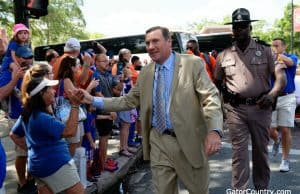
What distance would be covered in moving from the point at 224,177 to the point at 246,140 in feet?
4.74

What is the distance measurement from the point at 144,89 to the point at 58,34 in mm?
31401

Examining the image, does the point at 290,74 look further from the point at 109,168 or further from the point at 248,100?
the point at 109,168

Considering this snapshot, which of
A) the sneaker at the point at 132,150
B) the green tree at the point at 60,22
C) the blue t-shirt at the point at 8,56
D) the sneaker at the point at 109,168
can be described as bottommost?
the sneaker at the point at 132,150

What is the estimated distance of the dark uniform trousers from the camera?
4781 mm

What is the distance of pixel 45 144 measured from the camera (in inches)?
136

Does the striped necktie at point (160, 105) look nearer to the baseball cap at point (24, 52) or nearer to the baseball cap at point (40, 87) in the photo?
the baseball cap at point (40, 87)

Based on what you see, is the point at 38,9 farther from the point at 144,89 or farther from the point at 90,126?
the point at 144,89

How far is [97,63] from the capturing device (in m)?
6.18

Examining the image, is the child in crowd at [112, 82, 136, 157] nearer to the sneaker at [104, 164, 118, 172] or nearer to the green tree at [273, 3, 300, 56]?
the sneaker at [104, 164, 118, 172]

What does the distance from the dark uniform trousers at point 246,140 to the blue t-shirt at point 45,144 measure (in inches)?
83.4

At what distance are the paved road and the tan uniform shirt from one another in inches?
53.7

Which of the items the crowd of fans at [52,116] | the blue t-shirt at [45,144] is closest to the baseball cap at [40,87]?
the crowd of fans at [52,116]

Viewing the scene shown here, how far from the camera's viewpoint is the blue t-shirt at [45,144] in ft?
11.1

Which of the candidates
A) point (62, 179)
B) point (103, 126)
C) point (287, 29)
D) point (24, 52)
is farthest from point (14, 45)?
point (287, 29)
